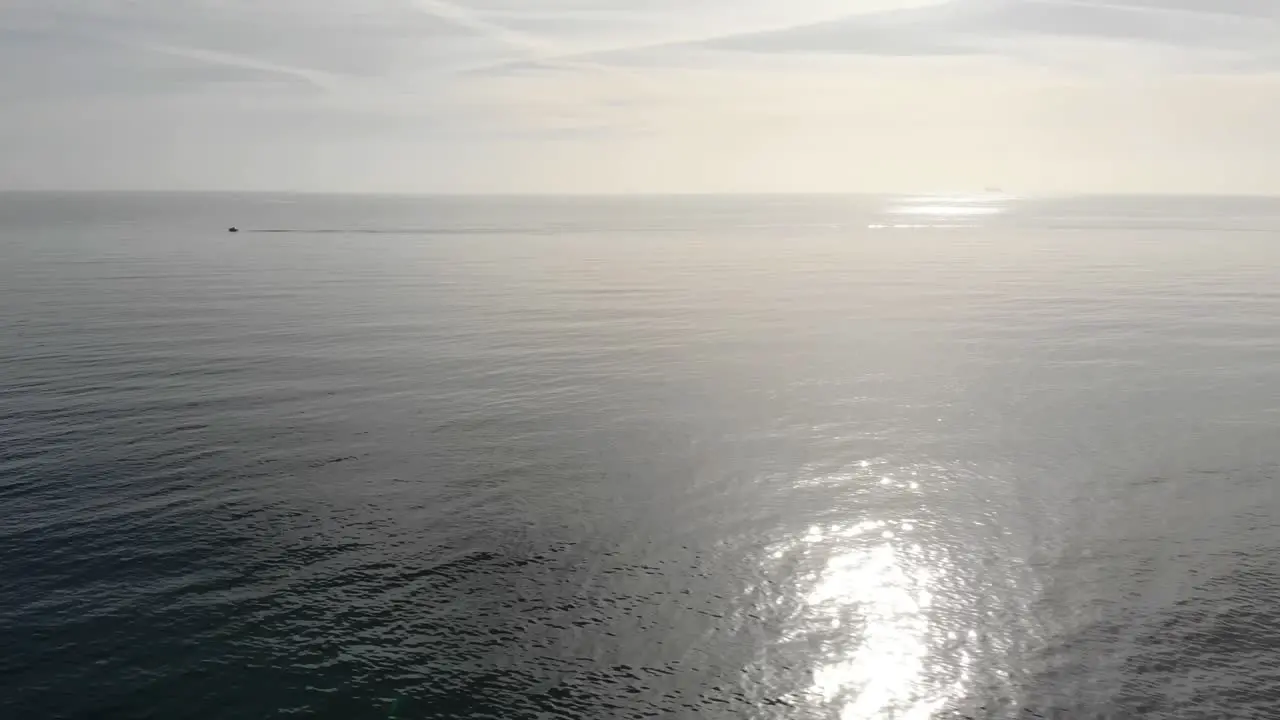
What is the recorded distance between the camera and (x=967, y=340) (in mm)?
99938

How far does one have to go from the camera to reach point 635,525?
163 ft

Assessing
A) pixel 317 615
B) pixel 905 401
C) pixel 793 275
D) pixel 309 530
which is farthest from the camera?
pixel 793 275

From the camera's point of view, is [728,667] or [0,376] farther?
[0,376]

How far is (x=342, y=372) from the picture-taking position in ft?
270

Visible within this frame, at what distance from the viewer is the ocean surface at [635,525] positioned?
115 feet

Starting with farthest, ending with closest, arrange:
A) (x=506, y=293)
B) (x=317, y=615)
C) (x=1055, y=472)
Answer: (x=506, y=293), (x=1055, y=472), (x=317, y=615)

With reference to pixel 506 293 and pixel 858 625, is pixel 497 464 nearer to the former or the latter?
pixel 858 625

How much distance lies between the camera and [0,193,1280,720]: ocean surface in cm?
3512

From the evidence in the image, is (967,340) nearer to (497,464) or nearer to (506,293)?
(497,464)

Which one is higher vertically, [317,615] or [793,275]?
[793,275]

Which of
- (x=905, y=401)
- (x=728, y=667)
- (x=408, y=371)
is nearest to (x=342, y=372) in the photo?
(x=408, y=371)

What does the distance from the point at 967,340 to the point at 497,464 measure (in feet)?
210

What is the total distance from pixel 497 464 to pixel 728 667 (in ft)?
86.7

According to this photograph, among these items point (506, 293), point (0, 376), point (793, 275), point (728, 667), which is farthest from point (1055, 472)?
point (793, 275)
